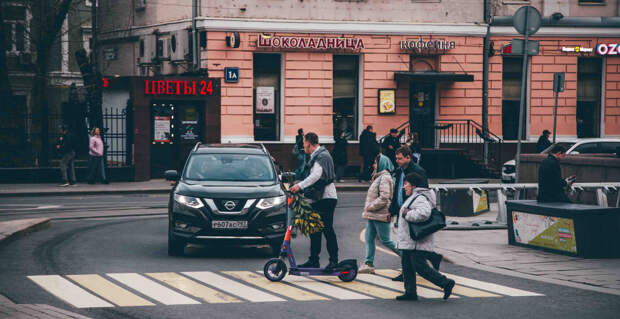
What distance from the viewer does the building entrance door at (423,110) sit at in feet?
103

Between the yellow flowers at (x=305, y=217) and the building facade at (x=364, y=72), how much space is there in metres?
18.6

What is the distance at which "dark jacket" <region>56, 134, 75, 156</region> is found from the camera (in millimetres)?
26453

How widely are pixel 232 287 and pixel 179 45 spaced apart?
Answer: 2160 centimetres

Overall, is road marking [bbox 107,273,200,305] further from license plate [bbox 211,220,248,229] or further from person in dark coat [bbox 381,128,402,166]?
person in dark coat [bbox 381,128,402,166]

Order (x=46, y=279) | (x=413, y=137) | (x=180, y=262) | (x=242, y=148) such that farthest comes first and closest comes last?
(x=413, y=137) → (x=242, y=148) → (x=180, y=262) → (x=46, y=279)

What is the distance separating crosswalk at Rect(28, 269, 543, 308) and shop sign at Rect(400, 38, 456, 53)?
19975mm

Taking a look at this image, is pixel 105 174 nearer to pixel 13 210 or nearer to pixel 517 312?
pixel 13 210

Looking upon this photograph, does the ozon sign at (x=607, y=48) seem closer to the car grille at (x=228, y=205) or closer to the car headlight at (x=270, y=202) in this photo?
the car headlight at (x=270, y=202)

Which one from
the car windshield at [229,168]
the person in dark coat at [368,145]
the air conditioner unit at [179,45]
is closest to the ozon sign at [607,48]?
the person in dark coat at [368,145]

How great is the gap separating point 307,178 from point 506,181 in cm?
1711

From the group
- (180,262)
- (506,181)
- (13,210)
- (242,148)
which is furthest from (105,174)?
(180,262)

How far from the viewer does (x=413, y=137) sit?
85.6 ft

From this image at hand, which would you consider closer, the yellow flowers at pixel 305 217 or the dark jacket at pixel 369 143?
the yellow flowers at pixel 305 217

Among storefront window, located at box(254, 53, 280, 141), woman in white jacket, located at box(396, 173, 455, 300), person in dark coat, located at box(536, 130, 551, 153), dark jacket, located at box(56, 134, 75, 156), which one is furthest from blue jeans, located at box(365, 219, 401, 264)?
person in dark coat, located at box(536, 130, 551, 153)
